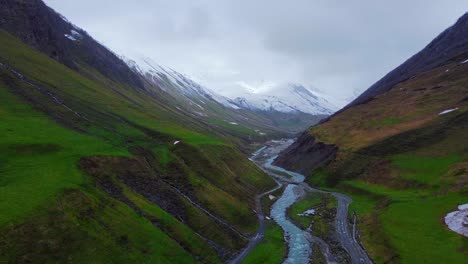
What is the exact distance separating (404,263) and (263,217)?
1587 inches

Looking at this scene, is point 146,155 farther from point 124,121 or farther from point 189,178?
point 124,121

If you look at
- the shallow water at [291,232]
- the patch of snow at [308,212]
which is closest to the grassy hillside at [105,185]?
the shallow water at [291,232]

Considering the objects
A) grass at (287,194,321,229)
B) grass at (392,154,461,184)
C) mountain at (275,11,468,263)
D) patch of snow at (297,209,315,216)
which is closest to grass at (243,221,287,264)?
grass at (287,194,321,229)

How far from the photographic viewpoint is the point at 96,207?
6731 cm

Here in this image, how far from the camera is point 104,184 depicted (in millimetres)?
78562

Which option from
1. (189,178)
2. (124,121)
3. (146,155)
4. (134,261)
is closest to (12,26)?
(124,121)

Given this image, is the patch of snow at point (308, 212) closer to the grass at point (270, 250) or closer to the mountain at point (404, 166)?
the mountain at point (404, 166)

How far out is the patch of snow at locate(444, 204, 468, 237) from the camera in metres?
74.7

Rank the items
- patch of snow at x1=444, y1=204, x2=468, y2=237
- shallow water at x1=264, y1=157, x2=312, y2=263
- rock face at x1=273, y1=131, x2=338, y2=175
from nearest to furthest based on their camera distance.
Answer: patch of snow at x1=444, y1=204, x2=468, y2=237 < shallow water at x1=264, y1=157, x2=312, y2=263 < rock face at x1=273, y1=131, x2=338, y2=175

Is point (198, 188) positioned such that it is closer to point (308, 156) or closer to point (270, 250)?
point (270, 250)

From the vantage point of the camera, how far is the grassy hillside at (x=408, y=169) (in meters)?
76.9

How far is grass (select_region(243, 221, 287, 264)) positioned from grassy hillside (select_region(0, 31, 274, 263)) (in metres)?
3.98

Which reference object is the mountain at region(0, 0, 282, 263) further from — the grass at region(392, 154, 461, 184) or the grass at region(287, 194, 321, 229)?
the grass at region(392, 154, 461, 184)

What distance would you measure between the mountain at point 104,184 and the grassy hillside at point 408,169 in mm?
27250
